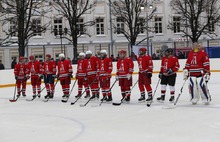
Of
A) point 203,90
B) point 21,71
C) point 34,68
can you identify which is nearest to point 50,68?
point 34,68

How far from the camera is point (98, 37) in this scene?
34656 mm

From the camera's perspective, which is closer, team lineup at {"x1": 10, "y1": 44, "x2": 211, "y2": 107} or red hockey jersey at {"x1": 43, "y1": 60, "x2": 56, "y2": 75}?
team lineup at {"x1": 10, "y1": 44, "x2": 211, "y2": 107}

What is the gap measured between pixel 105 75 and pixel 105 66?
0.82ft

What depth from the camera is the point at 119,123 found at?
7.56m

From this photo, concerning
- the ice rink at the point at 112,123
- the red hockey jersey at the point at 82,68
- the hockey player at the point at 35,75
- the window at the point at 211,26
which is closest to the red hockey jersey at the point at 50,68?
the hockey player at the point at 35,75

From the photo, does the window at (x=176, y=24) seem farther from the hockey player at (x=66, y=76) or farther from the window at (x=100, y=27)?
the hockey player at (x=66, y=76)

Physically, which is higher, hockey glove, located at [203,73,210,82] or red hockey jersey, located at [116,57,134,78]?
red hockey jersey, located at [116,57,134,78]

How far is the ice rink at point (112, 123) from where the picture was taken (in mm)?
6301

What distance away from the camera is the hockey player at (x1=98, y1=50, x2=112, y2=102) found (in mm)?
10914

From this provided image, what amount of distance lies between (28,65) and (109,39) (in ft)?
72.3

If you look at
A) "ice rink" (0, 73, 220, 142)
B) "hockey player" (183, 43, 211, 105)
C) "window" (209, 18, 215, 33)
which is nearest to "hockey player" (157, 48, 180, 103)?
"ice rink" (0, 73, 220, 142)

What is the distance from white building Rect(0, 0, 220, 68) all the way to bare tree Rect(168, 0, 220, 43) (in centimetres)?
95

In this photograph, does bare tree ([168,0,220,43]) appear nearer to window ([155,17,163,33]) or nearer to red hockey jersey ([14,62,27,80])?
window ([155,17,163,33])

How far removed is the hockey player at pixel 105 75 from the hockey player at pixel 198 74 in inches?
91.1
